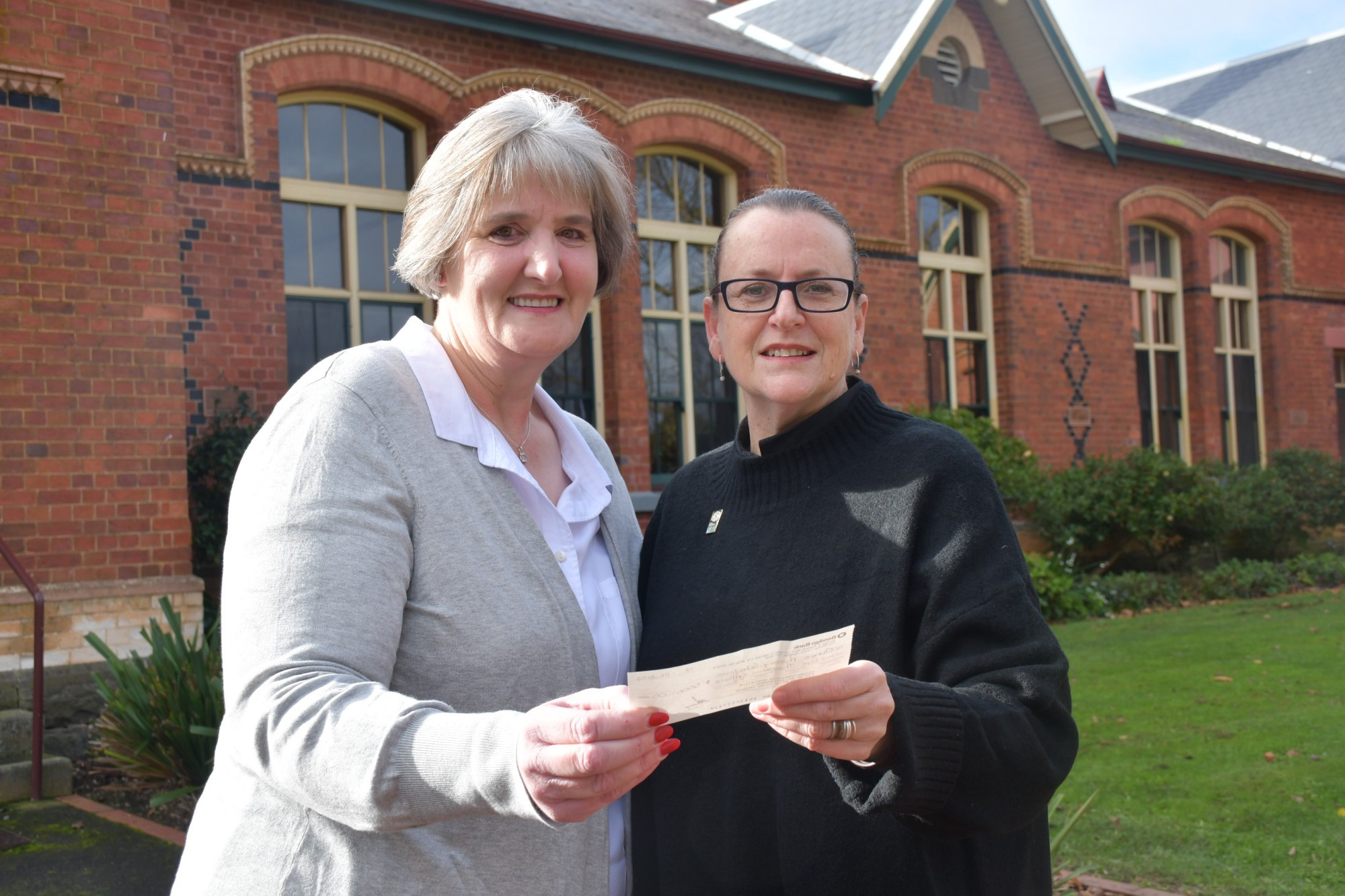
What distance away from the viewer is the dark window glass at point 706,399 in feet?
40.3

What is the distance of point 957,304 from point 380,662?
13639 mm

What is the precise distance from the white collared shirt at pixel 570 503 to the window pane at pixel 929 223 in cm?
1244

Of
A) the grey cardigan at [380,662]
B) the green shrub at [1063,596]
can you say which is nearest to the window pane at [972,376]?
the green shrub at [1063,596]

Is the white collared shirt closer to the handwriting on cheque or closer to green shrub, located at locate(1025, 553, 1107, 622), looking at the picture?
the handwriting on cheque

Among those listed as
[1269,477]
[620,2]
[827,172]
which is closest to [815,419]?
[827,172]

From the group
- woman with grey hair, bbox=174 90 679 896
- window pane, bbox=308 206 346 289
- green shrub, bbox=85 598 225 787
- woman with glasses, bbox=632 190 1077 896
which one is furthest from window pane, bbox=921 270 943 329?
woman with grey hair, bbox=174 90 679 896

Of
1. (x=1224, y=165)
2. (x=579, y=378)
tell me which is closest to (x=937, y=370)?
(x=579, y=378)

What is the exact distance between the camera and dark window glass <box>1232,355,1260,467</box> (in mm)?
17859

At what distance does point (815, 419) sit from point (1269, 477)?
1500cm

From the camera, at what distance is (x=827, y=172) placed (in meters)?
12.8

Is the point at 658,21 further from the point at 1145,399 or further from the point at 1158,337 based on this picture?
the point at 1145,399

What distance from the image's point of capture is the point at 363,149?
1017cm

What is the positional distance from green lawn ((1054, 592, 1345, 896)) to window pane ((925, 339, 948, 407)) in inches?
185

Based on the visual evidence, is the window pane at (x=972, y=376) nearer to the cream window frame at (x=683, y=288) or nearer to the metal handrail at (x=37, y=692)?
the cream window frame at (x=683, y=288)
